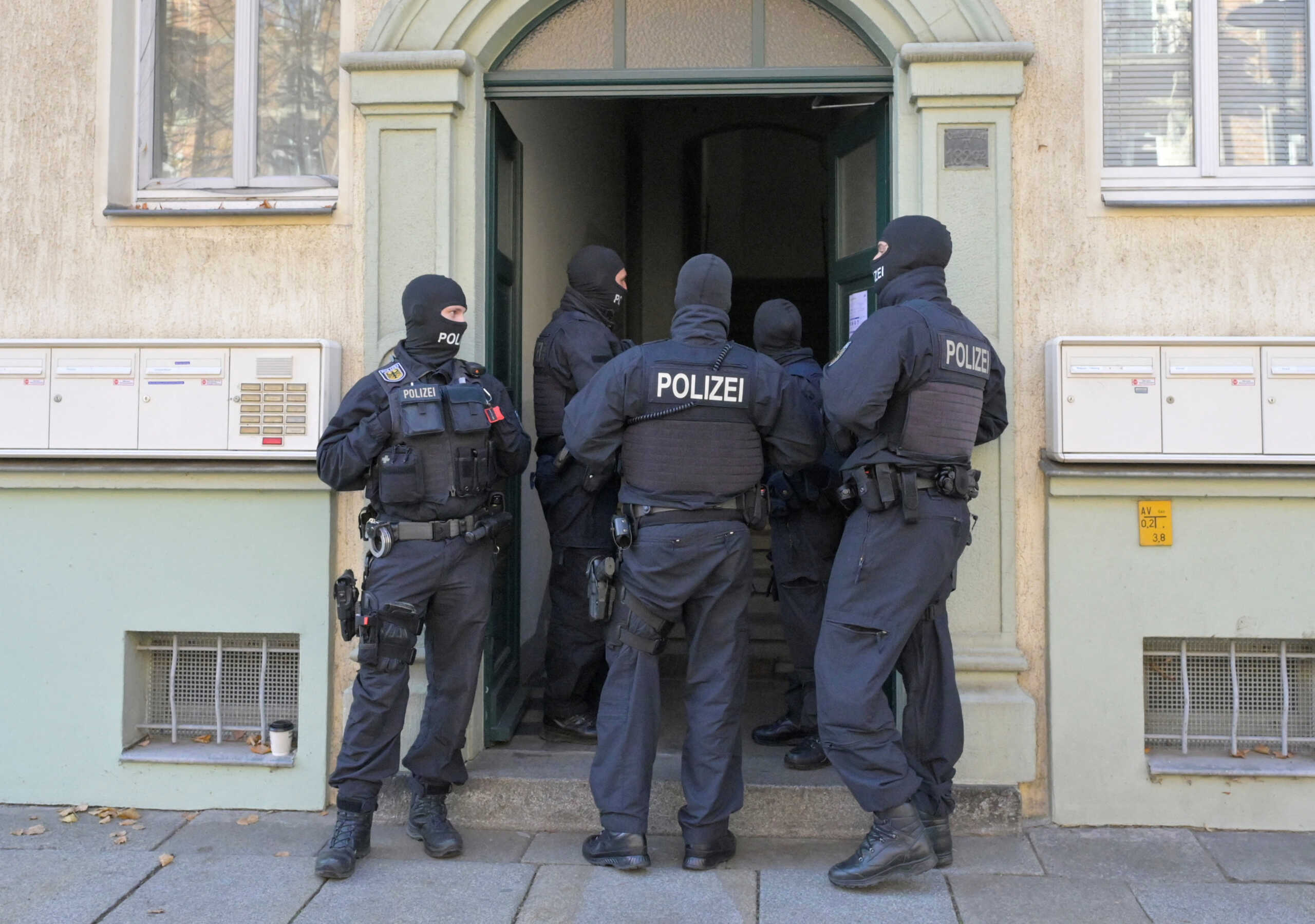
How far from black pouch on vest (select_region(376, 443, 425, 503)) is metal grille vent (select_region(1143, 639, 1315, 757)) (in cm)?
282

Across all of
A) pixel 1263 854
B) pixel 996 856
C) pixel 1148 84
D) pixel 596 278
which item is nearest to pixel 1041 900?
pixel 996 856

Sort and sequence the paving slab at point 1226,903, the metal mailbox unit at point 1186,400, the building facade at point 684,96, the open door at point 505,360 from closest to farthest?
the paving slab at point 1226,903 → the metal mailbox unit at point 1186,400 → the building facade at point 684,96 → the open door at point 505,360

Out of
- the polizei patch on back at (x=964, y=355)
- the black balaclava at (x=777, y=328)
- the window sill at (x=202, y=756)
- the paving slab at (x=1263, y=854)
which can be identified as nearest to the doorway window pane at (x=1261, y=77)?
the polizei patch on back at (x=964, y=355)

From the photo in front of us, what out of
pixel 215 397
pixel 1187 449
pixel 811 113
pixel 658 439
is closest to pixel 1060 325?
pixel 1187 449

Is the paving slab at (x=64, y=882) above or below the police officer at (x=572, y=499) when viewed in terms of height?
below

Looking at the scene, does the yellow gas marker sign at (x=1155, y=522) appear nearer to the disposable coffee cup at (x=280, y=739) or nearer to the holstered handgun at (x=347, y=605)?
the holstered handgun at (x=347, y=605)

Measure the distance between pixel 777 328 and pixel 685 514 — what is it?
43.7 inches

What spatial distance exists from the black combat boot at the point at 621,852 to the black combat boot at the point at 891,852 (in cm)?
67

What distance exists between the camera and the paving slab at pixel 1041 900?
11.5 feet

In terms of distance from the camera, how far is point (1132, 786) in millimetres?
4199

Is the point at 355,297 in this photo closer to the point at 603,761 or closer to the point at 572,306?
the point at 572,306

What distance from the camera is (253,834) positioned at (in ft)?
13.9

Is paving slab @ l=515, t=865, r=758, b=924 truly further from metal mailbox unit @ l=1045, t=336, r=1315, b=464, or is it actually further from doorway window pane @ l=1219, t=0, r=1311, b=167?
doorway window pane @ l=1219, t=0, r=1311, b=167

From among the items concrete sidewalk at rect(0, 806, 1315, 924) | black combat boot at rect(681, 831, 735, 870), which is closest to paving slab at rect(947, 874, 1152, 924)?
concrete sidewalk at rect(0, 806, 1315, 924)
